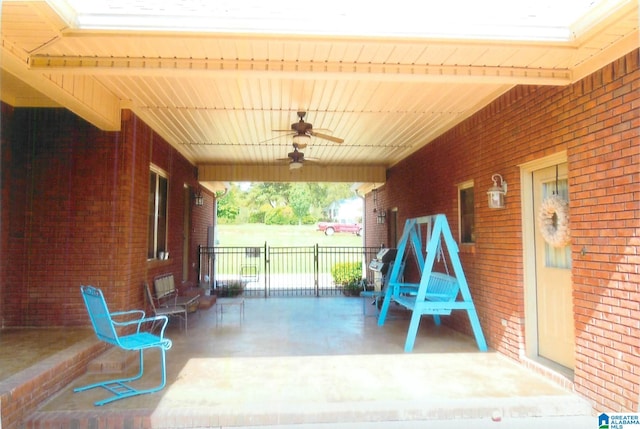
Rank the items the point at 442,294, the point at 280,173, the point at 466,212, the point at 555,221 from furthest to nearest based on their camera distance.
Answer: the point at 280,173 < the point at 466,212 < the point at 442,294 < the point at 555,221

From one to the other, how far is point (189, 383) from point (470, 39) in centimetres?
373

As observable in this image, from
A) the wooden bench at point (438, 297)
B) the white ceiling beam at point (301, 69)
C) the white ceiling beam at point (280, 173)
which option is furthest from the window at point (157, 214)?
the wooden bench at point (438, 297)

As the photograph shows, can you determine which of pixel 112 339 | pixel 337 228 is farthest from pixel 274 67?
pixel 337 228

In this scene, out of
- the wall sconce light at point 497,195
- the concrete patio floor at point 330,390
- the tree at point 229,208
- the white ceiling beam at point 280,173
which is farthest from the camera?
the tree at point 229,208

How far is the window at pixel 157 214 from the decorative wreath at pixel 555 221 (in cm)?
515

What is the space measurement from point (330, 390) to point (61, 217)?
149 inches

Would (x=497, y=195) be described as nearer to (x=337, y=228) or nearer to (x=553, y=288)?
(x=553, y=288)

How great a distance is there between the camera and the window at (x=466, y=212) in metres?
5.77

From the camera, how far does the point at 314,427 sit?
310cm

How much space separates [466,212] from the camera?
5930 mm

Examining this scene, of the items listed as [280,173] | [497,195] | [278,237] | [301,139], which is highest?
[280,173]

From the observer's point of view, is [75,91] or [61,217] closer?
[75,91]

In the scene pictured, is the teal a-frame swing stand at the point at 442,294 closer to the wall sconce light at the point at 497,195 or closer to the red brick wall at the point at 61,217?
the wall sconce light at the point at 497,195

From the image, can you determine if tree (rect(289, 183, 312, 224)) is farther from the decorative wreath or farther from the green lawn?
the decorative wreath
